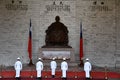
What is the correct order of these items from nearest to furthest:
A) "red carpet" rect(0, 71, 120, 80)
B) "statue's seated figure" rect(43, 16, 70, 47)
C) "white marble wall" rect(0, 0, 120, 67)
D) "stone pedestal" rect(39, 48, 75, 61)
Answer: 1. "red carpet" rect(0, 71, 120, 80)
2. "stone pedestal" rect(39, 48, 75, 61)
3. "statue's seated figure" rect(43, 16, 70, 47)
4. "white marble wall" rect(0, 0, 120, 67)

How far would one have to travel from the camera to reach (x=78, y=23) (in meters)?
27.5

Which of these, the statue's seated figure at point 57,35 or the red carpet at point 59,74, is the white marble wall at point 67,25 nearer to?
the statue's seated figure at point 57,35

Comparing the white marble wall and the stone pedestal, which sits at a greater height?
the white marble wall

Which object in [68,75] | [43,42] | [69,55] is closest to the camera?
[68,75]

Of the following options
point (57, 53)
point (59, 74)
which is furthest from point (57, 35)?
point (59, 74)

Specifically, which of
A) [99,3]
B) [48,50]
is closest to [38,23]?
[48,50]

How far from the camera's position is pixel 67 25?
27.4m

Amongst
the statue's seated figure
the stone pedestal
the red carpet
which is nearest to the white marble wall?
the statue's seated figure

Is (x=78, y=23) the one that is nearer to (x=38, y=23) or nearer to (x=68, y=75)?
(x=38, y=23)

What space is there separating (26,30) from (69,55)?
4.48 m

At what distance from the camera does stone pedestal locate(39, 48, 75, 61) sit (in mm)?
25516

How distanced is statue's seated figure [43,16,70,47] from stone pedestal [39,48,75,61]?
34.5 inches

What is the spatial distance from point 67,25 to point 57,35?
1293 millimetres

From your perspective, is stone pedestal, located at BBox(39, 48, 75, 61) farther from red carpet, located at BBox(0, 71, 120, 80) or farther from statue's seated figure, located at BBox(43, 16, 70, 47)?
red carpet, located at BBox(0, 71, 120, 80)
